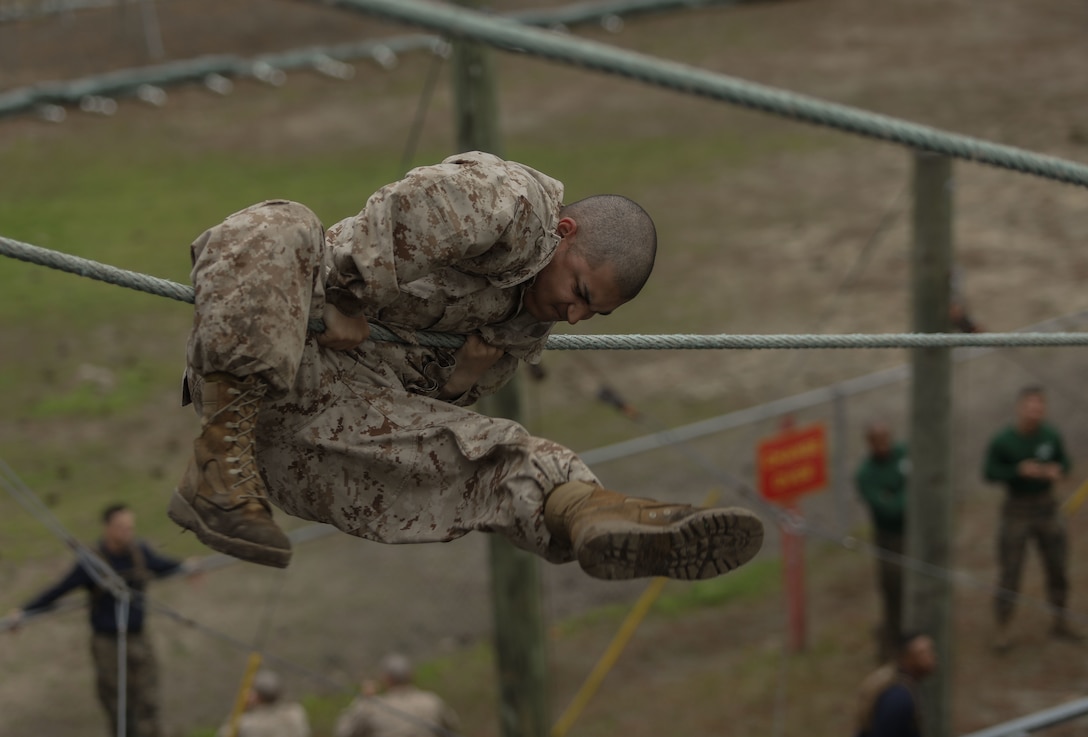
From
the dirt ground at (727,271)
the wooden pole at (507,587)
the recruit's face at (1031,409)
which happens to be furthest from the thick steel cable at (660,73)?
the dirt ground at (727,271)

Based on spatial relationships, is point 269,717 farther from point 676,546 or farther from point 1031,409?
point 676,546

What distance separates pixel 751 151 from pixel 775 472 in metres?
7.77

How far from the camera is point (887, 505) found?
8.21m

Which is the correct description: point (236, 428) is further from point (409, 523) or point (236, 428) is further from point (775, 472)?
point (775, 472)

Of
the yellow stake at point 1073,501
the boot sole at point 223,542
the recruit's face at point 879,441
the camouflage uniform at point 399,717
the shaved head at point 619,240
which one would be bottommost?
the camouflage uniform at point 399,717

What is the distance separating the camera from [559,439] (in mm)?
10297

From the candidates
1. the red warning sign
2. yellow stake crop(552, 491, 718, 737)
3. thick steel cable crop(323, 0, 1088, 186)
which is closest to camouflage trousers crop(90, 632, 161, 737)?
yellow stake crop(552, 491, 718, 737)

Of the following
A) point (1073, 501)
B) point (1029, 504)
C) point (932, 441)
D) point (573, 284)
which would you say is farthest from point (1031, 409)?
point (573, 284)

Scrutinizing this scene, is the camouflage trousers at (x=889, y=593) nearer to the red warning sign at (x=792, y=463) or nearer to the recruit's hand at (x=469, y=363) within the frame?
the red warning sign at (x=792, y=463)

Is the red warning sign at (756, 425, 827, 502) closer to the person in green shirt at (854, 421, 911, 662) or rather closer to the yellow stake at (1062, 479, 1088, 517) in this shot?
the person in green shirt at (854, 421, 911, 662)

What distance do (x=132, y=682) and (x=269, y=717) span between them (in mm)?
812

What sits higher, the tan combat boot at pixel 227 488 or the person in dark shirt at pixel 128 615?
the tan combat boot at pixel 227 488

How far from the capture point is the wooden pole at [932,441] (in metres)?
6.63

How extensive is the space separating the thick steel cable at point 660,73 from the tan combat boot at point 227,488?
0.95 m
